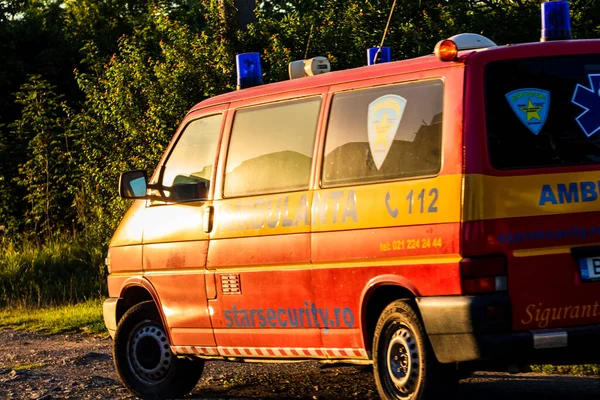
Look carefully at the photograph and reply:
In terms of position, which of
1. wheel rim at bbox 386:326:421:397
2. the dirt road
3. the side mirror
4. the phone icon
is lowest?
the dirt road

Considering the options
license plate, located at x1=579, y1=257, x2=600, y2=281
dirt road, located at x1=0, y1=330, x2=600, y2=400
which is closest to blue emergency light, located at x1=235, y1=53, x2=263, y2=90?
dirt road, located at x1=0, y1=330, x2=600, y2=400

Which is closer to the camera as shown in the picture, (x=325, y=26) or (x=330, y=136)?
(x=330, y=136)

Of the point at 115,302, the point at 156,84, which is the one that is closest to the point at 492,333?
the point at 115,302

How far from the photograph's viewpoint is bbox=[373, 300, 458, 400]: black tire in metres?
6.71

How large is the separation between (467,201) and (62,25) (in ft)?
91.4

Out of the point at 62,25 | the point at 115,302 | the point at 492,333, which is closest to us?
the point at 492,333

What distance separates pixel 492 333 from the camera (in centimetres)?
639

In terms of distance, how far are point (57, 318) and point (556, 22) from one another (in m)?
9.01

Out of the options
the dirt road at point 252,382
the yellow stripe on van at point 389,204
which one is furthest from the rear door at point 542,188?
the dirt road at point 252,382

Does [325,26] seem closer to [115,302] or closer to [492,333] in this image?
[115,302]

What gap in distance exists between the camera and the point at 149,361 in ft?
30.2

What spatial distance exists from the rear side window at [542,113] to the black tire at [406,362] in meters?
1.00

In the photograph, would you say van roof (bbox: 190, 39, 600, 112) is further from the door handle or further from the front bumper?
the front bumper

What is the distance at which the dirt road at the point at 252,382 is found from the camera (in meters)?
8.44
